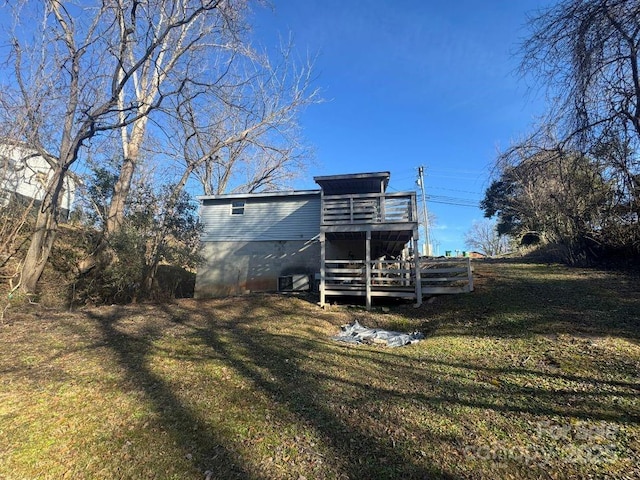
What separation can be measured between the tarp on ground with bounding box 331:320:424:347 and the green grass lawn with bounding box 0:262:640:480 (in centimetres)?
42

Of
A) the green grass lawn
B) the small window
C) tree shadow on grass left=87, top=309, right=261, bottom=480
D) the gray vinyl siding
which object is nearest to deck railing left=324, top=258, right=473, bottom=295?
the green grass lawn

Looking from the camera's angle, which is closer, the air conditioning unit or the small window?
the air conditioning unit

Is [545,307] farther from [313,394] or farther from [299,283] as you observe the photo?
[299,283]

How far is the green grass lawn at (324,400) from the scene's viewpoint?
2.94 metres

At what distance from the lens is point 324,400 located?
13.8 feet

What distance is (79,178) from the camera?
12953 millimetres

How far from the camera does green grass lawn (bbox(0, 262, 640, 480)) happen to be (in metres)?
2.94

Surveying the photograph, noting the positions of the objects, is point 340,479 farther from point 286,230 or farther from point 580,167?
point 286,230

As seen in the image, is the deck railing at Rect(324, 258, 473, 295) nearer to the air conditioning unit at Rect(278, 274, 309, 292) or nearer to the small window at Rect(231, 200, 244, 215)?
the air conditioning unit at Rect(278, 274, 309, 292)

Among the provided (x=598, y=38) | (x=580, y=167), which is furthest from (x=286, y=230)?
(x=598, y=38)

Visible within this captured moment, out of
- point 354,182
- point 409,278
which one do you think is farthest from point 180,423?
point 354,182

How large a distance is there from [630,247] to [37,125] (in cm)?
1763

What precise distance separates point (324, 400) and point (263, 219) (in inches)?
472

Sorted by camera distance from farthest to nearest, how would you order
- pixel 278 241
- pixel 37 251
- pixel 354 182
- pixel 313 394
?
pixel 278 241 → pixel 354 182 → pixel 37 251 → pixel 313 394
